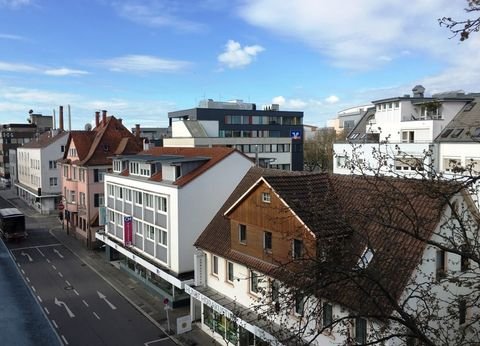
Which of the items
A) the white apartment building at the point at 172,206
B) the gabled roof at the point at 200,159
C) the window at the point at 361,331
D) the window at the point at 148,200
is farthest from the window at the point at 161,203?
the window at the point at 361,331

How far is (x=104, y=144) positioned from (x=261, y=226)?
32.9m

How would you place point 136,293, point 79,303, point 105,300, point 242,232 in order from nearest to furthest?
point 242,232, point 79,303, point 105,300, point 136,293

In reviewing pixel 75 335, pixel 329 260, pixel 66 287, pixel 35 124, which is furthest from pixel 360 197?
pixel 35 124

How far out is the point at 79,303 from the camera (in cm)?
2894

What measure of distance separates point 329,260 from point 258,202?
12.4m

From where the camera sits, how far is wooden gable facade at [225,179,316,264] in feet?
60.3

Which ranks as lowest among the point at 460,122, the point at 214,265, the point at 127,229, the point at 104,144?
the point at 214,265

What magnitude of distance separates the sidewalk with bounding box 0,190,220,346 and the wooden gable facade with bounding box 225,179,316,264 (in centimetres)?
432

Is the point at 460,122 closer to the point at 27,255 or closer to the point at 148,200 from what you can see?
the point at 148,200

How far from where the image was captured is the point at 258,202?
20000 millimetres

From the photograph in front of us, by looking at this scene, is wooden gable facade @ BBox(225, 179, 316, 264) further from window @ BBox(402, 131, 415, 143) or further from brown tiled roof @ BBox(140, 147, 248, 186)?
window @ BBox(402, 131, 415, 143)

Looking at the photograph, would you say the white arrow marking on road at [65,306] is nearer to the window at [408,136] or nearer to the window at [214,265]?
the window at [214,265]

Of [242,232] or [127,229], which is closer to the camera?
[242,232]

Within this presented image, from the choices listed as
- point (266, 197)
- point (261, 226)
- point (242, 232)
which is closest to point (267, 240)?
point (261, 226)
